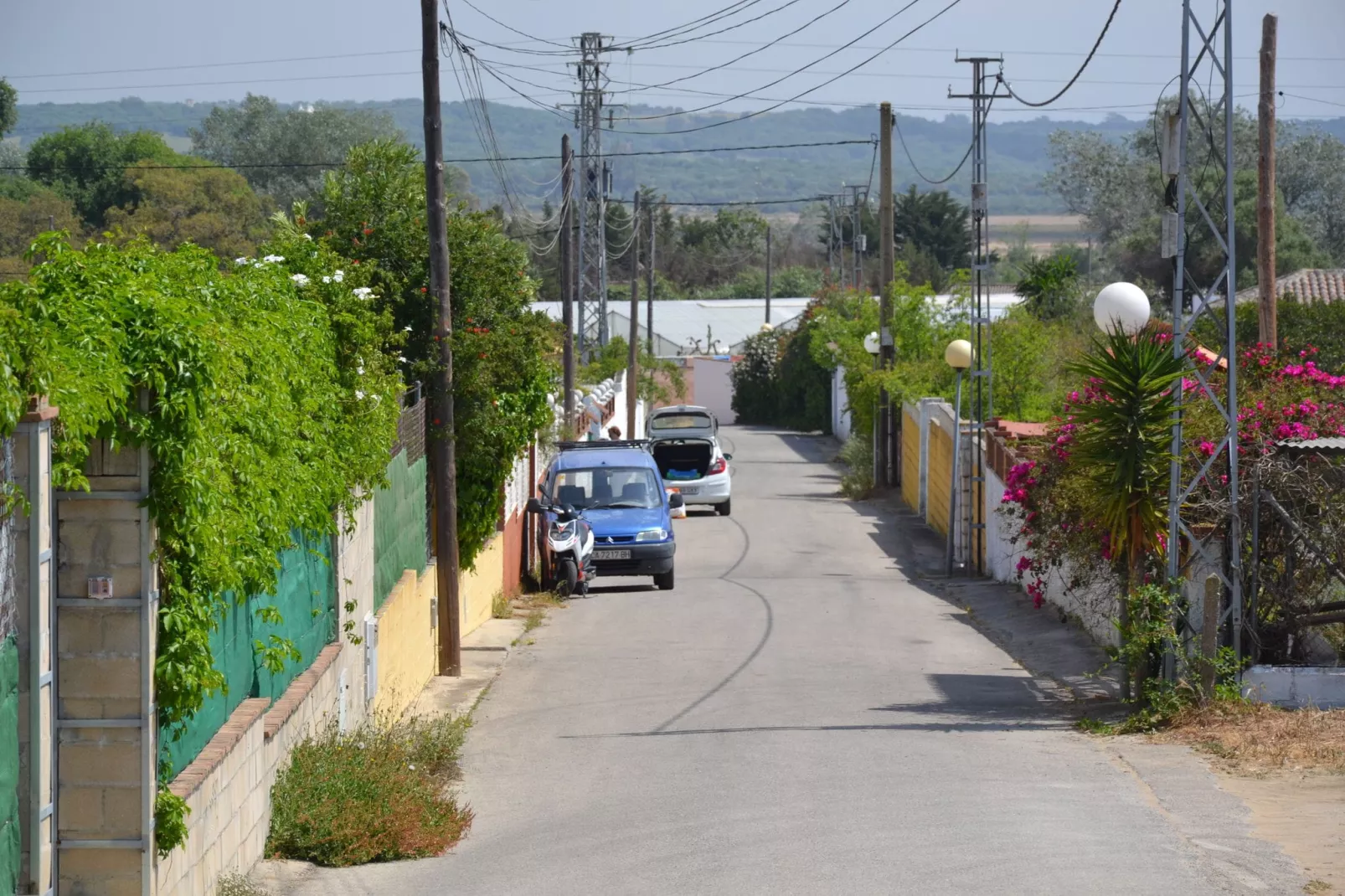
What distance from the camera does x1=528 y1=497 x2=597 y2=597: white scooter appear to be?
21422 millimetres

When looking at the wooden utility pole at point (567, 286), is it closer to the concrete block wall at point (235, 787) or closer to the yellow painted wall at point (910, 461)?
the yellow painted wall at point (910, 461)

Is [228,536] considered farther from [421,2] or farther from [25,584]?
[421,2]

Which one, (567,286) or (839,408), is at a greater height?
(567,286)

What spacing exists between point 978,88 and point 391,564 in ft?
46.9

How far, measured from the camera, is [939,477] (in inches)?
1186

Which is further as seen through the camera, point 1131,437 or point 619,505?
point 619,505

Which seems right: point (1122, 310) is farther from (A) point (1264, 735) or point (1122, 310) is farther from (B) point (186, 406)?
(B) point (186, 406)

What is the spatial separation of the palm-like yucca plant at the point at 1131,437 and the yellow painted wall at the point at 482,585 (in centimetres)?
684

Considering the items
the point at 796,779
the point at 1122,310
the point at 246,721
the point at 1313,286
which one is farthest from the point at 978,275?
the point at 1313,286

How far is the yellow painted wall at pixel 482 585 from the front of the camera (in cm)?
1719

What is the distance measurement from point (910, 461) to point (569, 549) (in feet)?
50.4

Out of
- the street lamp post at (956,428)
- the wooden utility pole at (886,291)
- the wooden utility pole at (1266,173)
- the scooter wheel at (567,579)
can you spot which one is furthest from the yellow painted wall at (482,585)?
the wooden utility pole at (886,291)

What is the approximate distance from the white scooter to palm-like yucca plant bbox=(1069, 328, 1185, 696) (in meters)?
10.0

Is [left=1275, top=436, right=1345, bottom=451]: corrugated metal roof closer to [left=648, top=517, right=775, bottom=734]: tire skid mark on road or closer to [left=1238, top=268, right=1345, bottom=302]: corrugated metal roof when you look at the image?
[left=648, top=517, right=775, bottom=734]: tire skid mark on road
